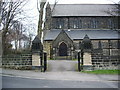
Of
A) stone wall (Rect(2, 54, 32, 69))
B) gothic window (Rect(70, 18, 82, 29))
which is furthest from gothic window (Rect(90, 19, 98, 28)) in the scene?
stone wall (Rect(2, 54, 32, 69))

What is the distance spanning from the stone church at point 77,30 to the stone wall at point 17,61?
17246mm

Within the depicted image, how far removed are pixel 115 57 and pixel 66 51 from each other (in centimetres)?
2041

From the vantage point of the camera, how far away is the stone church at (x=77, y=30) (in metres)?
37.1

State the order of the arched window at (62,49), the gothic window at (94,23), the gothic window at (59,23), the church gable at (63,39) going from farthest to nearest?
1. the gothic window at (94,23)
2. the gothic window at (59,23)
3. the arched window at (62,49)
4. the church gable at (63,39)

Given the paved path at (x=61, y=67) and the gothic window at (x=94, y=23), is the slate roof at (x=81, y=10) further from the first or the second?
the paved path at (x=61, y=67)

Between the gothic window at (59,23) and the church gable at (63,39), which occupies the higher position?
the gothic window at (59,23)

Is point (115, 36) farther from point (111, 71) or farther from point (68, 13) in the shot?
point (111, 71)

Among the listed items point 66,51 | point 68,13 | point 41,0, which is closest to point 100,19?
point 68,13

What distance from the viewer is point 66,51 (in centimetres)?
3784

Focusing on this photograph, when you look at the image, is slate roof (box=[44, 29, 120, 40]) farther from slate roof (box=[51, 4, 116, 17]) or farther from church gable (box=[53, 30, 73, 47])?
slate roof (box=[51, 4, 116, 17])

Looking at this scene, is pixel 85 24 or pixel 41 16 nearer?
pixel 41 16

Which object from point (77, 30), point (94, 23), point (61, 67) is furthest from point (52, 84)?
point (94, 23)

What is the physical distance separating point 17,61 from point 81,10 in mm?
32395

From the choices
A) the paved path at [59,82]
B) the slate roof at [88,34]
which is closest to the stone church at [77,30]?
the slate roof at [88,34]
